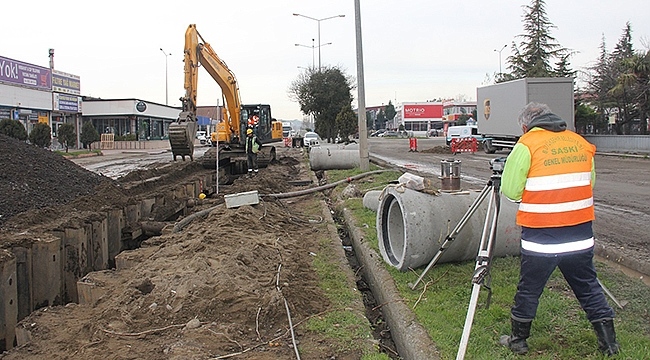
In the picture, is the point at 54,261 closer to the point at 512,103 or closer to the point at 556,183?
the point at 556,183

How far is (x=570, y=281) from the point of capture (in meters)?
4.23

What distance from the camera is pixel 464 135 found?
4125cm

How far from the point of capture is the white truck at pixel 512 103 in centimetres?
2708

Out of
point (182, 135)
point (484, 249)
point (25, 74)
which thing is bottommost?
point (484, 249)

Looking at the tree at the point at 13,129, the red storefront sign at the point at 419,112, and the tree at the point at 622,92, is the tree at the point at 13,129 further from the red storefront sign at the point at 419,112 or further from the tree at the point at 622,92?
the red storefront sign at the point at 419,112

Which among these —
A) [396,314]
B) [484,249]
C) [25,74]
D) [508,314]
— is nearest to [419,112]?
[25,74]

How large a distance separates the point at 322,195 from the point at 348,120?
2966 cm

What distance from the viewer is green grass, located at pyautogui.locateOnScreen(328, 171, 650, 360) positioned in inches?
167

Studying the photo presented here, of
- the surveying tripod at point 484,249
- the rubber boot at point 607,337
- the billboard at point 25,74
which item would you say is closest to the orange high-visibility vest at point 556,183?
the surveying tripod at point 484,249

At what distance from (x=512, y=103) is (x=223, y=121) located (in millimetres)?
14927

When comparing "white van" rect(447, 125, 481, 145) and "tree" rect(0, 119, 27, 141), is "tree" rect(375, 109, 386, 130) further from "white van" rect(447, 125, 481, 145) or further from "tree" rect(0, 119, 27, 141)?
"tree" rect(0, 119, 27, 141)

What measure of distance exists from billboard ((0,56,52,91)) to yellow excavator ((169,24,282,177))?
963 inches

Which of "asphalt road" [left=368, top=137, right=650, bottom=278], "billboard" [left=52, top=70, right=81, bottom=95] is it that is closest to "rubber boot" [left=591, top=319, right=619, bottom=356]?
"asphalt road" [left=368, top=137, right=650, bottom=278]

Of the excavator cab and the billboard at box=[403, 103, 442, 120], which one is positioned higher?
the billboard at box=[403, 103, 442, 120]
